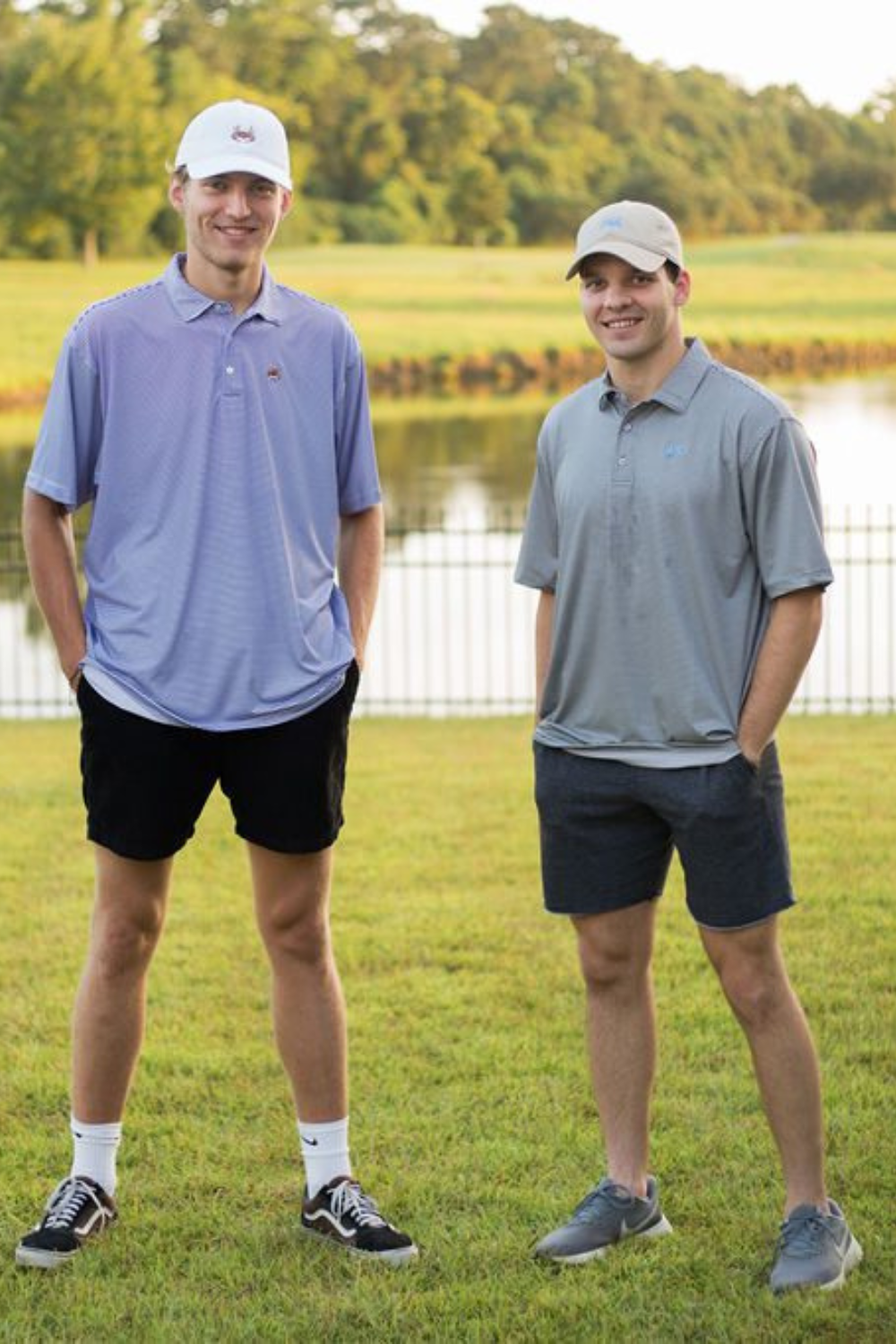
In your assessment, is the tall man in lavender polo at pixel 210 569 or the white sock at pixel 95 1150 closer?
the tall man in lavender polo at pixel 210 569

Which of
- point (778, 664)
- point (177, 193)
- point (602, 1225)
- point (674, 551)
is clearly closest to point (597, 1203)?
point (602, 1225)

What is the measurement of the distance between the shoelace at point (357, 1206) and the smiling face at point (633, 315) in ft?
4.94

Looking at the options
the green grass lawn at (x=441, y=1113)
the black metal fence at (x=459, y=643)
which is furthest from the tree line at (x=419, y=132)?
the green grass lawn at (x=441, y=1113)

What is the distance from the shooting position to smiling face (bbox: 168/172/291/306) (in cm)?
350

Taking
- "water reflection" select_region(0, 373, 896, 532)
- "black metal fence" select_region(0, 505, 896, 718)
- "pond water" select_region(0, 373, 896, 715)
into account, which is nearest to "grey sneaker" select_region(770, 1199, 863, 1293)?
"pond water" select_region(0, 373, 896, 715)

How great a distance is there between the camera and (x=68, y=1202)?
150 inches

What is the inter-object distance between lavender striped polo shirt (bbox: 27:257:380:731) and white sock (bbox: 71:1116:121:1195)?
0.80 meters

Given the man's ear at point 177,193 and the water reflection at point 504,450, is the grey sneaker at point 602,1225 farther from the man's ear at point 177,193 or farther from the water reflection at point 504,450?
the water reflection at point 504,450

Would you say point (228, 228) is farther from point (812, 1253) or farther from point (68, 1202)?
point (812, 1253)

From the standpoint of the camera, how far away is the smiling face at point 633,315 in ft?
11.1

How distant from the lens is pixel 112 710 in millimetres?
3625

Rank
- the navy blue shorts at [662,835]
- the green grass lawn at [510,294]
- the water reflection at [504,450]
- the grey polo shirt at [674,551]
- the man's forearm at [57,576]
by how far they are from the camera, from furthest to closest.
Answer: the green grass lawn at [510,294] < the water reflection at [504,450] < the man's forearm at [57,576] < the navy blue shorts at [662,835] < the grey polo shirt at [674,551]

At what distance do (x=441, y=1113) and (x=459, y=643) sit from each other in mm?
17671

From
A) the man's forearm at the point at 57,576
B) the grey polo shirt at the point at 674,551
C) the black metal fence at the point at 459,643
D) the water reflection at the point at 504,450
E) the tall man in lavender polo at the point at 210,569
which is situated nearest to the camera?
the grey polo shirt at the point at 674,551
